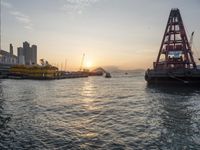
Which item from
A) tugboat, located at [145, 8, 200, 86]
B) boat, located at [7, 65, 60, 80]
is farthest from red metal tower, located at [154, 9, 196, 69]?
boat, located at [7, 65, 60, 80]

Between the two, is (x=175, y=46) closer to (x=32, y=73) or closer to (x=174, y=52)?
(x=174, y=52)

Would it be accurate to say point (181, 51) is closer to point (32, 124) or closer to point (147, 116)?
point (147, 116)

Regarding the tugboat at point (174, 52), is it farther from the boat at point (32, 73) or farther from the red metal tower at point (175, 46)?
the boat at point (32, 73)

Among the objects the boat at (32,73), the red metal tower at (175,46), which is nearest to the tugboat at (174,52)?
the red metal tower at (175,46)

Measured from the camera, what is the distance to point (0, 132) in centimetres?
2084

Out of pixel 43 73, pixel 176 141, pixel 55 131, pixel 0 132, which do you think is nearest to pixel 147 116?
pixel 176 141

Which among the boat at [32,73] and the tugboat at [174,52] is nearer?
the tugboat at [174,52]

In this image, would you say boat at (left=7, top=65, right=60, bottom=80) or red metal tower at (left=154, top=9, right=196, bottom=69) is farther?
boat at (left=7, top=65, right=60, bottom=80)

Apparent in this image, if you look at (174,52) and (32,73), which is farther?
(32,73)

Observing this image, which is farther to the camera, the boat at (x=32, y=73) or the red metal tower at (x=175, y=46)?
the boat at (x=32, y=73)

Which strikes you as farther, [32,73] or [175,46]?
[32,73]

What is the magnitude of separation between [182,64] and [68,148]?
287ft

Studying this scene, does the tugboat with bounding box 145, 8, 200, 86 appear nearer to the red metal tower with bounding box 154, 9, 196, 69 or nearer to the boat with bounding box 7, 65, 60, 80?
the red metal tower with bounding box 154, 9, 196, 69

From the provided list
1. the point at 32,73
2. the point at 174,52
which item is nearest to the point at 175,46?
the point at 174,52
